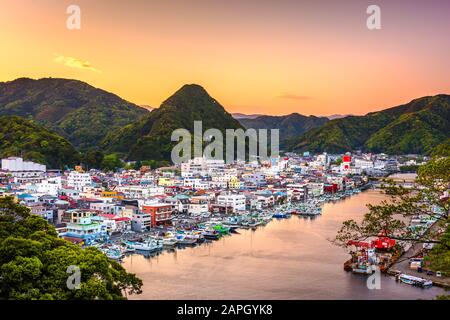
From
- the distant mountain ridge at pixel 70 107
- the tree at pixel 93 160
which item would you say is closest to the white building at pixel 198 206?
the tree at pixel 93 160

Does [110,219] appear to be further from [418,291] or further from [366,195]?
[366,195]

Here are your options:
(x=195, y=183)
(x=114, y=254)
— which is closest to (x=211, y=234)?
(x=114, y=254)

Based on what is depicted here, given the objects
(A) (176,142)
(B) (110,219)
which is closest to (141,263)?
(B) (110,219)

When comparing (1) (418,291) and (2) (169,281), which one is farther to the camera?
(2) (169,281)

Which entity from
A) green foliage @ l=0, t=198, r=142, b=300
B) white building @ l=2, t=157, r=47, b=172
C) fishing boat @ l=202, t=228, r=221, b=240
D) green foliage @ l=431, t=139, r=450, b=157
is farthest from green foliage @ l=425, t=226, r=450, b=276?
white building @ l=2, t=157, r=47, b=172

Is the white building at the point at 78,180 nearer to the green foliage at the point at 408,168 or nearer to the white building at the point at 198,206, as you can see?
the white building at the point at 198,206

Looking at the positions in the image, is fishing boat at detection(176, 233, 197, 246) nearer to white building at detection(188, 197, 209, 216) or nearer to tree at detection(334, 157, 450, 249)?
white building at detection(188, 197, 209, 216)
